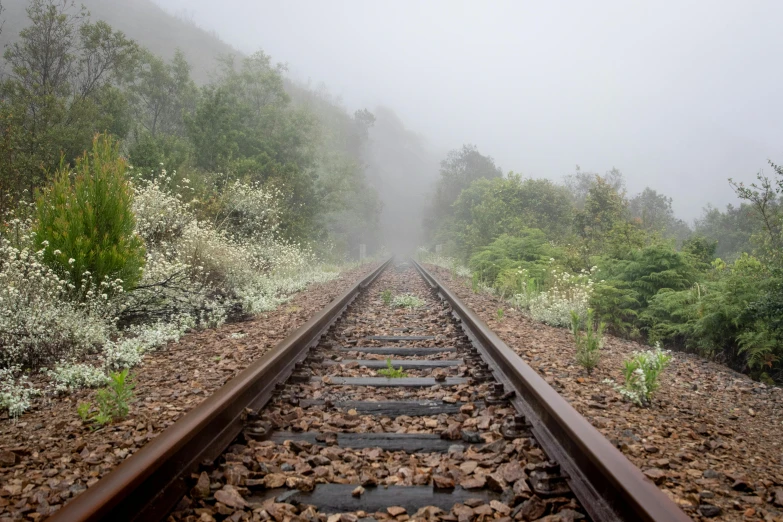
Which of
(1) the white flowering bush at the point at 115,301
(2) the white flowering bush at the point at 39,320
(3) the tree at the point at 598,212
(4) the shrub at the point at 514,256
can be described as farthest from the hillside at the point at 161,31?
(2) the white flowering bush at the point at 39,320

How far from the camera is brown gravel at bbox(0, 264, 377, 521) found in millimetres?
2195

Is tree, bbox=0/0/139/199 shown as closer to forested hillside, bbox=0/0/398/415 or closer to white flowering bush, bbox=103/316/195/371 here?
forested hillside, bbox=0/0/398/415

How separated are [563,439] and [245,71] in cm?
2913

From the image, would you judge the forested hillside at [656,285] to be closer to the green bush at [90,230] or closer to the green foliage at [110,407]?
the green foliage at [110,407]

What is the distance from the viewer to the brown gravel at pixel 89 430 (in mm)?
2195

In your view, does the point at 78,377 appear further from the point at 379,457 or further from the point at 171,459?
the point at 379,457

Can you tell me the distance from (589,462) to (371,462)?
109 centimetres

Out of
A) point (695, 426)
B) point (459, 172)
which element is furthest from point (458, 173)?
point (695, 426)

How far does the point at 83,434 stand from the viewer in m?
2.88

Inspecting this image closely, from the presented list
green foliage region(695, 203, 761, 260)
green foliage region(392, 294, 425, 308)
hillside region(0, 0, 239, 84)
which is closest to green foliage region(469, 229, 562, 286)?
green foliage region(392, 294, 425, 308)

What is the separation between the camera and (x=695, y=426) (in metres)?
3.21

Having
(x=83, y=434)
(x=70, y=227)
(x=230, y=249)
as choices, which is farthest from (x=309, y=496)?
(x=230, y=249)

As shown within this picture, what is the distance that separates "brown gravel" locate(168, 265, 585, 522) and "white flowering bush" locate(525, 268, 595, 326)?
4101 mm

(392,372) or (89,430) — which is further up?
(392,372)
